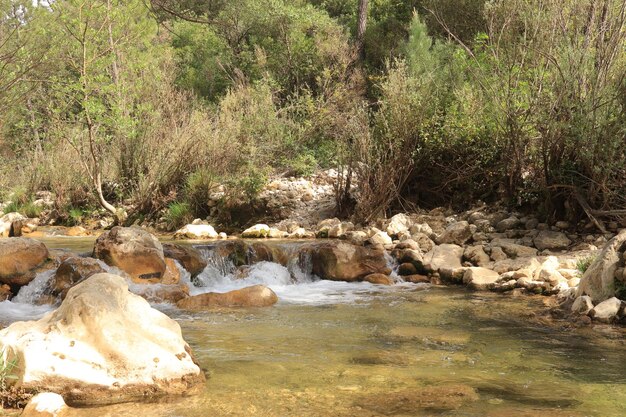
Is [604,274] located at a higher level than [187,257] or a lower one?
higher

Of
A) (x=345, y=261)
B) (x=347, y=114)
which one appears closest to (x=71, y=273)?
(x=345, y=261)

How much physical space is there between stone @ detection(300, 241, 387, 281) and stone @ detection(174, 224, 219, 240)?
3.26 meters

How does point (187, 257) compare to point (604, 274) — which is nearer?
point (604, 274)

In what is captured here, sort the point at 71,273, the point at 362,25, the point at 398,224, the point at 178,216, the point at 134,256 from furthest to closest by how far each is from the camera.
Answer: the point at 362,25 → the point at 178,216 → the point at 398,224 → the point at 134,256 → the point at 71,273

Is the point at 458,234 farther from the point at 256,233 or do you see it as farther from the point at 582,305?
the point at 256,233

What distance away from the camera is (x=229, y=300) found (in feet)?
24.5

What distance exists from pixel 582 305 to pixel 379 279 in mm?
3196

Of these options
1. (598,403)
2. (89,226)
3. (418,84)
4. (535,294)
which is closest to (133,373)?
(598,403)

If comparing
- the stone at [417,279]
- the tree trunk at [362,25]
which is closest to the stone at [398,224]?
the stone at [417,279]

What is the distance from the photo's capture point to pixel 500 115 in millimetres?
10531

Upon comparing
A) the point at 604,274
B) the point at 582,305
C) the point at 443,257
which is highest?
the point at 604,274

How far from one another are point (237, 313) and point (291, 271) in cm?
291

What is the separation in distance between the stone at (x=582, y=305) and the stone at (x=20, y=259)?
632 centimetres

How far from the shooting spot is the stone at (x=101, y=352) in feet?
12.7
